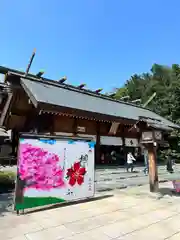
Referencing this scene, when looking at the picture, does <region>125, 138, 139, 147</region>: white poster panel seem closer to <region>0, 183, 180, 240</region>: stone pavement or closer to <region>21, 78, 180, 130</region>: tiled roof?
<region>21, 78, 180, 130</region>: tiled roof

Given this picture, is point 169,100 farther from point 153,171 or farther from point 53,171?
point 53,171

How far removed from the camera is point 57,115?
491 inches

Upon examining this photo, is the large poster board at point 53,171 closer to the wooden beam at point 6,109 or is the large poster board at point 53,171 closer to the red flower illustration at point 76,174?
the red flower illustration at point 76,174

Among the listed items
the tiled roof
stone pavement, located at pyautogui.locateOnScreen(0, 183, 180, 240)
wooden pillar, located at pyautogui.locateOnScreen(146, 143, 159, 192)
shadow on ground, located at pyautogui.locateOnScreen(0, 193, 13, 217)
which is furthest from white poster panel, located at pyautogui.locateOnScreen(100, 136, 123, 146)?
shadow on ground, located at pyautogui.locateOnScreen(0, 193, 13, 217)

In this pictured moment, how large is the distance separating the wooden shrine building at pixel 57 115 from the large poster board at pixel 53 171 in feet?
16.2

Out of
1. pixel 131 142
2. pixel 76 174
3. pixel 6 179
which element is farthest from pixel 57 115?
pixel 131 142

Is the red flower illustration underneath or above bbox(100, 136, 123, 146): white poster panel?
underneath

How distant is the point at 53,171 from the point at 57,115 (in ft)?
23.9

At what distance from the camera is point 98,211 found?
17.3 feet

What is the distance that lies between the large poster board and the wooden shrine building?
4944mm

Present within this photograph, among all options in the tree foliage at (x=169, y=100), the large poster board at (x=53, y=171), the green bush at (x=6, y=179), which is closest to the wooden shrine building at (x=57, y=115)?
the green bush at (x=6, y=179)

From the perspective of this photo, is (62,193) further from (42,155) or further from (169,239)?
(169,239)

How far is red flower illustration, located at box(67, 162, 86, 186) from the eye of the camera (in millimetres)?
5801

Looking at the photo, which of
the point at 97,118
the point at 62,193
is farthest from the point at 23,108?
the point at 62,193
